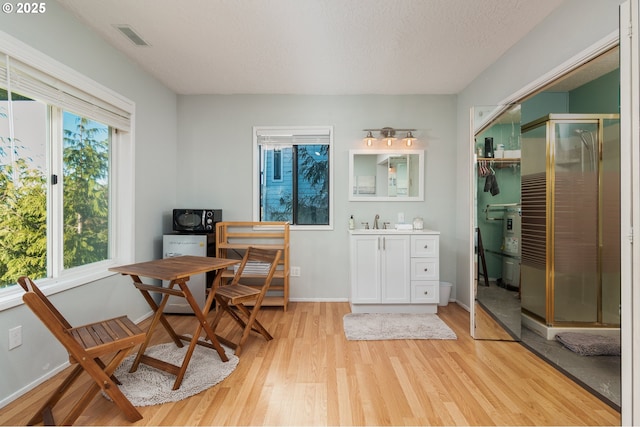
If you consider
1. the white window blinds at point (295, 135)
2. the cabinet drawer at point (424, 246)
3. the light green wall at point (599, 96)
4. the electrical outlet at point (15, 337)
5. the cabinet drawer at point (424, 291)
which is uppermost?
the light green wall at point (599, 96)

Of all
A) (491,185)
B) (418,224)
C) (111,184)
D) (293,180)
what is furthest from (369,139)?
(111,184)

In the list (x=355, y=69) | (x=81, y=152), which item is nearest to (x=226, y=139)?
(x=81, y=152)

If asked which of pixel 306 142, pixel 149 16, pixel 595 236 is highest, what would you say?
pixel 149 16

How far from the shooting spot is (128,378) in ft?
6.61

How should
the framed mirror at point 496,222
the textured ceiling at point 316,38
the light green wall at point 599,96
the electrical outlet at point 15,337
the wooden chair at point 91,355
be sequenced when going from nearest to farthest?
the wooden chair at point 91,355
the electrical outlet at point 15,337
the textured ceiling at point 316,38
the framed mirror at point 496,222
the light green wall at point 599,96

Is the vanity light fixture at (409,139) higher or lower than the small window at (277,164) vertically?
higher

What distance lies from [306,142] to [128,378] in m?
3.04

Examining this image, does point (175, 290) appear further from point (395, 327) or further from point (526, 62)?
point (526, 62)

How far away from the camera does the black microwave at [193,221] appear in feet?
11.3

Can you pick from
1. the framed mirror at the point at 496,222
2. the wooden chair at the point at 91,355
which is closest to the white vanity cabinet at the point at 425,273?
the framed mirror at the point at 496,222

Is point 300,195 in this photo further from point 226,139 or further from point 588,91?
point 588,91

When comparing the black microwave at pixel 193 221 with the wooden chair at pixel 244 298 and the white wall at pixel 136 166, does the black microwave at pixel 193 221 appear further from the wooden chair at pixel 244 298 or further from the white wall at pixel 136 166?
the wooden chair at pixel 244 298

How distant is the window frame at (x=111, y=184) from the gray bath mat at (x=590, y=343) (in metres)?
4.14

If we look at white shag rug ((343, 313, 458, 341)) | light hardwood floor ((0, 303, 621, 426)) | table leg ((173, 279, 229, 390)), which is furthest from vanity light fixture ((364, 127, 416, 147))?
table leg ((173, 279, 229, 390))
